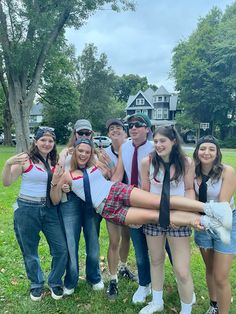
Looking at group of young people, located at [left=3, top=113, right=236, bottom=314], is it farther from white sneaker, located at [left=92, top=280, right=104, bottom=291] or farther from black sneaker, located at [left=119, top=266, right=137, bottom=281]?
black sneaker, located at [left=119, top=266, right=137, bottom=281]

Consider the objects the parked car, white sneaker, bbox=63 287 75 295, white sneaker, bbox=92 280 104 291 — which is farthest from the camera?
the parked car

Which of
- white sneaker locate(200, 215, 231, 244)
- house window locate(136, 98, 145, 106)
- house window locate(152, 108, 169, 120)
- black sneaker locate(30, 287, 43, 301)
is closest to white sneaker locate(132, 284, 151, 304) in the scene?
black sneaker locate(30, 287, 43, 301)

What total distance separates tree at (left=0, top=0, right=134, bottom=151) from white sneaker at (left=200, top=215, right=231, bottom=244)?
16.0 metres

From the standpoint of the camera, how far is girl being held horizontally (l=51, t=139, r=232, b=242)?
2.98 metres

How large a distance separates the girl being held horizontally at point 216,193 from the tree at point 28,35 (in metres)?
15.5

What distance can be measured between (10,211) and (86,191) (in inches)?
199

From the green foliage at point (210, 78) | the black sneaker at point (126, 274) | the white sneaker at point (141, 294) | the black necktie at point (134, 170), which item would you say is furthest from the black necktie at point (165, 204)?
the green foliage at point (210, 78)

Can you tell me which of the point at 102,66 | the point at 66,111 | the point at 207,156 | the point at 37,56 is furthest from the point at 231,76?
the point at 207,156

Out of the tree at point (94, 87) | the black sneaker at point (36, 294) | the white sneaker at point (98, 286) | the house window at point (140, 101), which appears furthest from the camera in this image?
the house window at point (140, 101)

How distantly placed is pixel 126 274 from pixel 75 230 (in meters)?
1.27

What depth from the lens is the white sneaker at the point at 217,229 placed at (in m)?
2.95

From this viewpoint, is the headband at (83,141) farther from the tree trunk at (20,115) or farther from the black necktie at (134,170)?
the tree trunk at (20,115)

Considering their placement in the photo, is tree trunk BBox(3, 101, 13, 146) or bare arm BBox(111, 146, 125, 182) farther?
tree trunk BBox(3, 101, 13, 146)

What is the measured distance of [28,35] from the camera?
17.5 m
